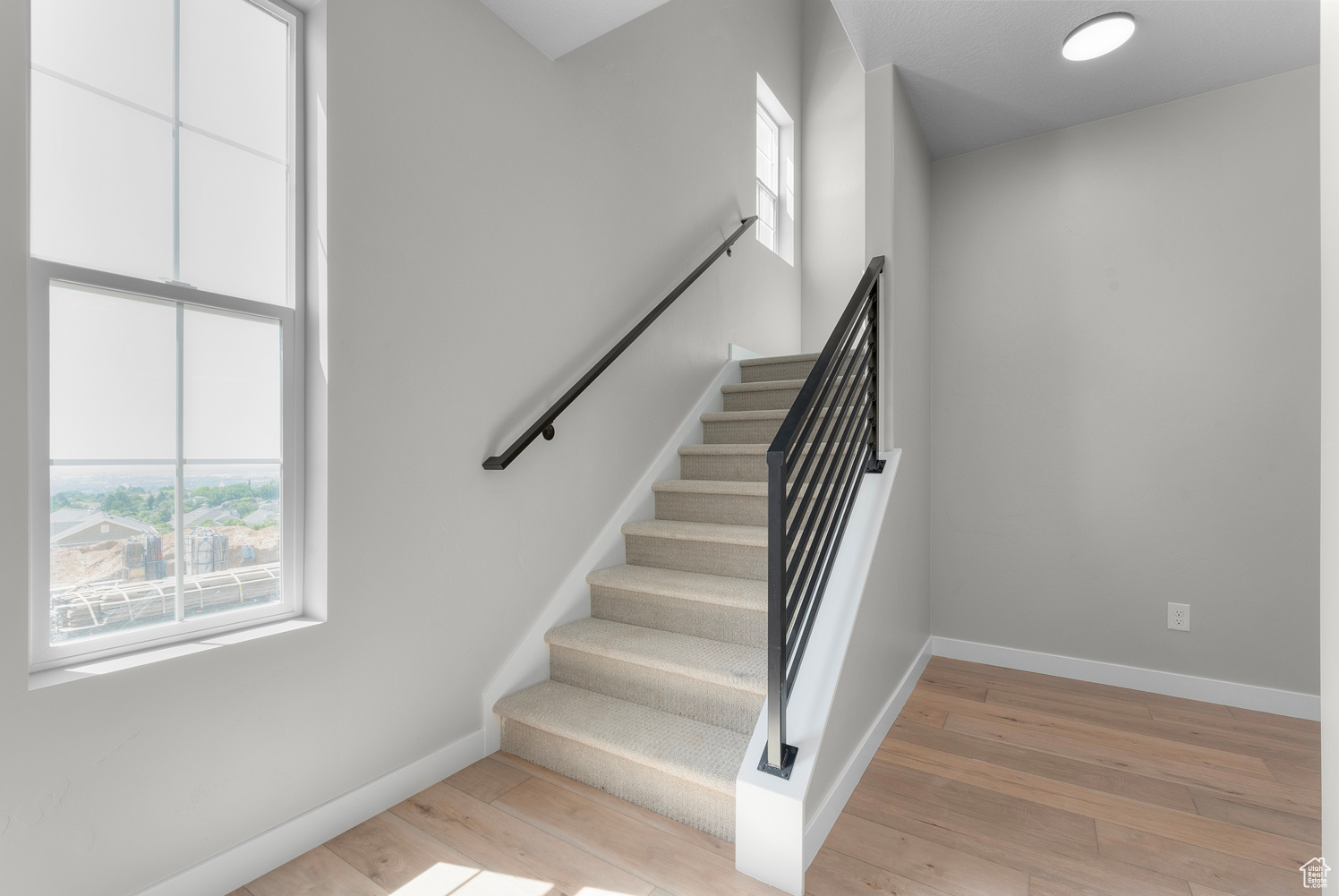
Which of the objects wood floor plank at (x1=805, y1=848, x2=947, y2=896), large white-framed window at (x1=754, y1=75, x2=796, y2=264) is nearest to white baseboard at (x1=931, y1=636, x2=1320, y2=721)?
wood floor plank at (x1=805, y1=848, x2=947, y2=896)

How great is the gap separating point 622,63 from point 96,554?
253cm

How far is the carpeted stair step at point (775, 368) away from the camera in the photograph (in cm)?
328

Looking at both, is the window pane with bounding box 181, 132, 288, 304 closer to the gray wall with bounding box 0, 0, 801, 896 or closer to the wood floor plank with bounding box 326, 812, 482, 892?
the gray wall with bounding box 0, 0, 801, 896

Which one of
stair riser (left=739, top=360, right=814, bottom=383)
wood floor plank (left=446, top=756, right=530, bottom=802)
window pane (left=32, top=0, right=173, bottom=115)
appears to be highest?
window pane (left=32, top=0, right=173, bottom=115)

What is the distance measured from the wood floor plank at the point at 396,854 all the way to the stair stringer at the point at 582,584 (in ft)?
1.34

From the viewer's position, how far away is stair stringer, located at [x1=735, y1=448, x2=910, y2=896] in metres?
1.47

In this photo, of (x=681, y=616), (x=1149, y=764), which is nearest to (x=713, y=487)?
(x=681, y=616)

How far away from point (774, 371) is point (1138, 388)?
5.27 ft

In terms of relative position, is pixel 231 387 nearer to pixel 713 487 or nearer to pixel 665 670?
pixel 665 670

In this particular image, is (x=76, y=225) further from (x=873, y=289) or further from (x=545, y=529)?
(x=873, y=289)

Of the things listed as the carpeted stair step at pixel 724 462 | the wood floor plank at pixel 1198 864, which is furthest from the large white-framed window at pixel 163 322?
the wood floor plank at pixel 1198 864

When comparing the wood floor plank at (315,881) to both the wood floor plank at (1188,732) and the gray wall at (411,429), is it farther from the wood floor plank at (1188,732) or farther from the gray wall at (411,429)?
the wood floor plank at (1188,732)

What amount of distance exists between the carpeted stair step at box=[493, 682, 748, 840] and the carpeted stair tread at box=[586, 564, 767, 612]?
0.38 metres

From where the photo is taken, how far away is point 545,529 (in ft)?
7.57
